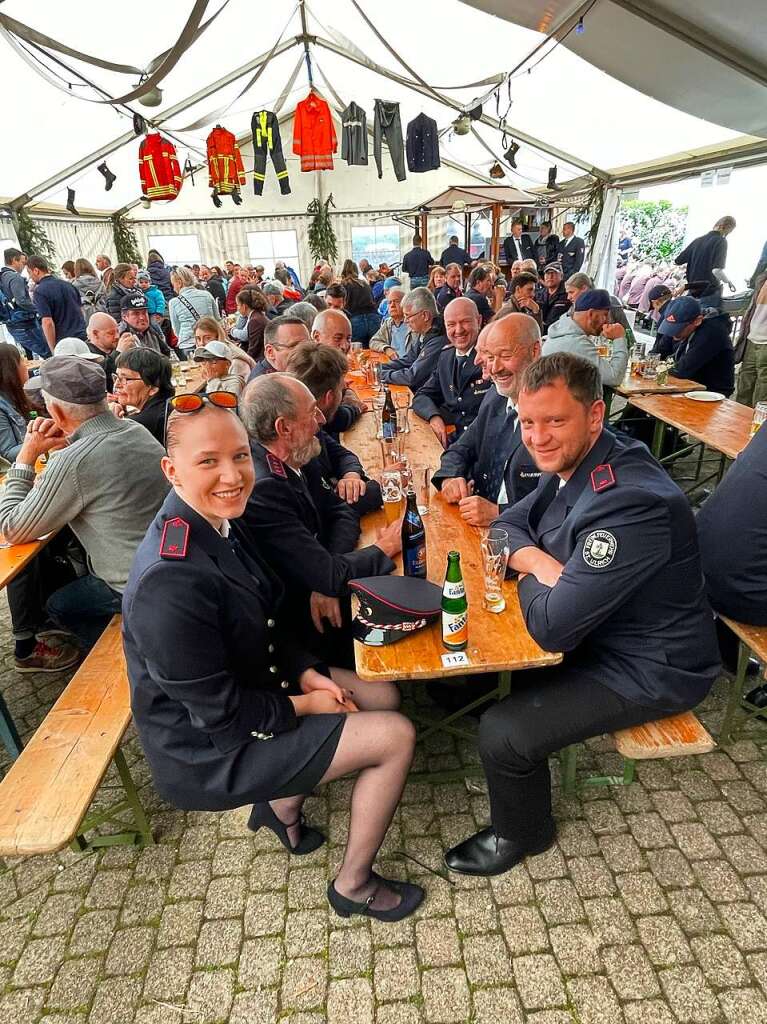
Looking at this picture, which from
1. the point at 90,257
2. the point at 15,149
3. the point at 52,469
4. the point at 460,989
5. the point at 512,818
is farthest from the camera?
the point at 90,257

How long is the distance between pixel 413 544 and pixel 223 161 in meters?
8.78

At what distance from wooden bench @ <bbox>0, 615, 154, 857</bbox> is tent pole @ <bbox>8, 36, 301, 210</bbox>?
10907 millimetres

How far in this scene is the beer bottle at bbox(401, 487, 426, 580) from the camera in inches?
83.4

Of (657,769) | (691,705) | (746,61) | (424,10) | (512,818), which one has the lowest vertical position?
(657,769)

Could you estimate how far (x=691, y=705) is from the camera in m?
1.89

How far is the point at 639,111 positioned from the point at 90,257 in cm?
1381

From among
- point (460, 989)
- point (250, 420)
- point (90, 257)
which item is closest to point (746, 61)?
point (250, 420)

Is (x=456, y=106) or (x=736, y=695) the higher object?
(x=456, y=106)

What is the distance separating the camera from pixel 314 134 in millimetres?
8508

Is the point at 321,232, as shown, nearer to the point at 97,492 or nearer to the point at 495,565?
the point at 97,492

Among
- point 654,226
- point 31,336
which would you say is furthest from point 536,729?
point 654,226

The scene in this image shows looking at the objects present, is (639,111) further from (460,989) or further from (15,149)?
(460,989)

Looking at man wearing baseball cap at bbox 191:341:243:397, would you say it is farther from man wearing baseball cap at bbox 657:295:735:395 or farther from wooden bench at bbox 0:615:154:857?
man wearing baseball cap at bbox 657:295:735:395

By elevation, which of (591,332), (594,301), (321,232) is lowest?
(591,332)
